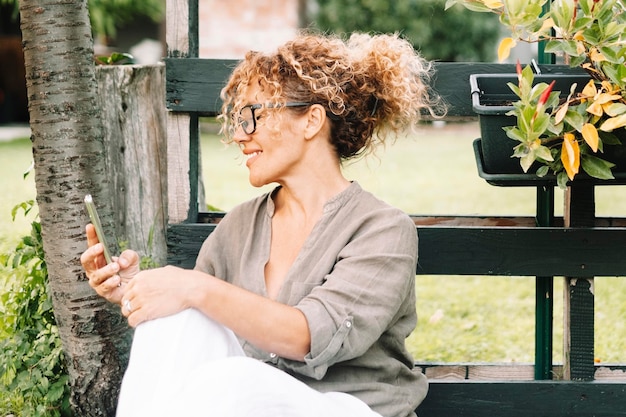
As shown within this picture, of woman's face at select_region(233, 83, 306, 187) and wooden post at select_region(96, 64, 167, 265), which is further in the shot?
wooden post at select_region(96, 64, 167, 265)

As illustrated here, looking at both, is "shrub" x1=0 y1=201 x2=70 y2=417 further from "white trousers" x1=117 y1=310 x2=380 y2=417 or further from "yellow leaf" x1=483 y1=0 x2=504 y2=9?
"yellow leaf" x1=483 y1=0 x2=504 y2=9

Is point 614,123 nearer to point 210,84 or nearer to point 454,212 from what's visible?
point 210,84

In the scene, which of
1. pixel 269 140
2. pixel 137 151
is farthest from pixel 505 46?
pixel 137 151

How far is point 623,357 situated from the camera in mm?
3855

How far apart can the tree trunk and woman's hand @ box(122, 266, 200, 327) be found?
68 centimetres

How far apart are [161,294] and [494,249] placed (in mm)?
1061

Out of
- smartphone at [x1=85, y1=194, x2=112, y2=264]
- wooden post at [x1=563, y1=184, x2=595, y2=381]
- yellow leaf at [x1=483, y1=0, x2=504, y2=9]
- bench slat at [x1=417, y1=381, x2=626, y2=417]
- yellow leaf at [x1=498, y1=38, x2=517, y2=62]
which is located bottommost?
bench slat at [x1=417, y1=381, x2=626, y2=417]

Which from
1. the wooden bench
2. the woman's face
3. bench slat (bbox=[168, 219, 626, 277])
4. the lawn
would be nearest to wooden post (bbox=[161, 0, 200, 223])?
the wooden bench

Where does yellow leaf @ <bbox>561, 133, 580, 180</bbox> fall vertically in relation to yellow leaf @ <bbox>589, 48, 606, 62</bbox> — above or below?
below

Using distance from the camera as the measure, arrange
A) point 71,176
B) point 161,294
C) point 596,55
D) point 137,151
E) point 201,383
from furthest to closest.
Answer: point 137,151, point 71,176, point 596,55, point 161,294, point 201,383

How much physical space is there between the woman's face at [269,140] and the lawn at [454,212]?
0.69 feet

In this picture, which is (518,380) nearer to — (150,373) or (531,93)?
(531,93)

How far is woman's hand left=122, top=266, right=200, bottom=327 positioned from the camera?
201cm

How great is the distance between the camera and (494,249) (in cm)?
265
